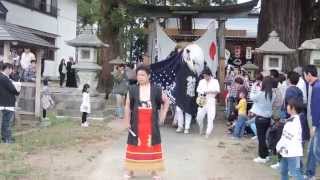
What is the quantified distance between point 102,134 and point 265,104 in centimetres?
459

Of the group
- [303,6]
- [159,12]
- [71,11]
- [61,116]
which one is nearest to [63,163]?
[61,116]

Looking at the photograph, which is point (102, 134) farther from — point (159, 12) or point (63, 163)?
point (159, 12)

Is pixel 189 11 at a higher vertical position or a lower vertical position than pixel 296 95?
higher

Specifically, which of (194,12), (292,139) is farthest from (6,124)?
(194,12)

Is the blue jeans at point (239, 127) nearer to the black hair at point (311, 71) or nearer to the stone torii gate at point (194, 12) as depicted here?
the black hair at point (311, 71)

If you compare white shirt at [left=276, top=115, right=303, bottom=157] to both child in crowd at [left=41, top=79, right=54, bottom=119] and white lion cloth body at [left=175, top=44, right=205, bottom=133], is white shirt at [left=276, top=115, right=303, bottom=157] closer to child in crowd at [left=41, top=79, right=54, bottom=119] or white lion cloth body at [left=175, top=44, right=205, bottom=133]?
white lion cloth body at [left=175, top=44, right=205, bottom=133]

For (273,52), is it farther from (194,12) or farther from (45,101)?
(45,101)

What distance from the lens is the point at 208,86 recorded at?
1255 cm

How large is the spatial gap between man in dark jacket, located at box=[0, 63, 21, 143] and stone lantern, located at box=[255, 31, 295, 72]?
20.9 feet

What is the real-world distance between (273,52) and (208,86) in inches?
91.8

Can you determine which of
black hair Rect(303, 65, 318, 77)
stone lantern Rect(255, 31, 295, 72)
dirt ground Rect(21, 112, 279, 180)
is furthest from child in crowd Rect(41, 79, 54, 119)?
black hair Rect(303, 65, 318, 77)

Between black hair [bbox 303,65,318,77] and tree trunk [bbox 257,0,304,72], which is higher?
tree trunk [bbox 257,0,304,72]

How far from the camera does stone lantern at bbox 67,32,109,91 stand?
620 inches

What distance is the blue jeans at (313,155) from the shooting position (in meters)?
7.96
